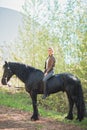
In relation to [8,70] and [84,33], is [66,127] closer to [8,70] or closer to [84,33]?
[8,70]

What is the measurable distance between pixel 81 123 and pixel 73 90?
109 centimetres

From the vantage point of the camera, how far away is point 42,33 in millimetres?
17500

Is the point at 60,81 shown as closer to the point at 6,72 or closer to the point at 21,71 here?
the point at 21,71

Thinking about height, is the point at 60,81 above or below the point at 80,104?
above

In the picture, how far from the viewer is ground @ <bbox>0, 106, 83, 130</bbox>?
9.88m

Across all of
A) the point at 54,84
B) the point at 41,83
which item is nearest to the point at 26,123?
the point at 41,83

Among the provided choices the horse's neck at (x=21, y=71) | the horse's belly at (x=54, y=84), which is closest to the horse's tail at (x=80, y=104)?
the horse's belly at (x=54, y=84)

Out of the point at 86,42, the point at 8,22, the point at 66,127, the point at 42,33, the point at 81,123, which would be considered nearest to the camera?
the point at 66,127

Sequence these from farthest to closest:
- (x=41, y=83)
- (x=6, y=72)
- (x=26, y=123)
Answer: (x=6, y=72) < (x=41, y=83) < (x=26, y=123)

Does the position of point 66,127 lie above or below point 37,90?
below

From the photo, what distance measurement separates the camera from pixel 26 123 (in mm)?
10430

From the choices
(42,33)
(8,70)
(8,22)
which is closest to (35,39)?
(42,33)

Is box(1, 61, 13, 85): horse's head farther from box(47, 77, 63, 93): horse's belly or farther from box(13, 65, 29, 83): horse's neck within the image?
box(47, 77, 63, 93): horse's belly

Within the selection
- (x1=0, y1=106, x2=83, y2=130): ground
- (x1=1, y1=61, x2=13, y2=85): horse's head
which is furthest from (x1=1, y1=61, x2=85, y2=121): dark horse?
(x1=0, y1=106, x2=83, y2=130): ground
